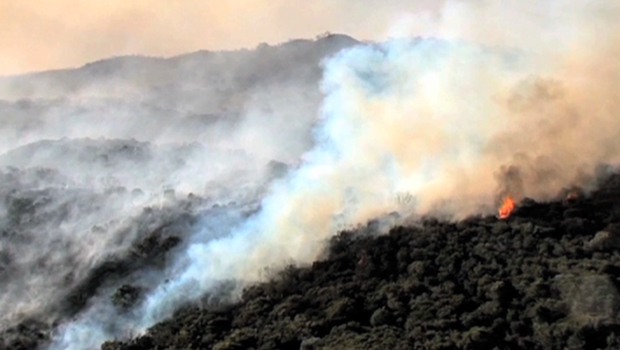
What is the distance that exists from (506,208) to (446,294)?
25116 mm

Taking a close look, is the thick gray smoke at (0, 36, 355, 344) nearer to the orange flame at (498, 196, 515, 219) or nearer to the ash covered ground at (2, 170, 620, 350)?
the ash covered ground at (2, 170, 620, 350)

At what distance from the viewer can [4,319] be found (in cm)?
11031

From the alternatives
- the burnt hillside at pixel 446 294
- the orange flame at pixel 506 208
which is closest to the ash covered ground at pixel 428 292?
the burnt hillside at pixel 446 294

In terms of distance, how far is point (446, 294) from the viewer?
10031 cm

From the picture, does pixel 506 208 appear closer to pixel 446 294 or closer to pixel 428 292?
pixel 428 292

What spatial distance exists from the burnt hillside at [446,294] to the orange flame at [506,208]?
4.27 ft

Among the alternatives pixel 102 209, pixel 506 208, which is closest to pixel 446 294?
pixel 506 208

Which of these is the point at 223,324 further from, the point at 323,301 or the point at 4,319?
the point at 4,319

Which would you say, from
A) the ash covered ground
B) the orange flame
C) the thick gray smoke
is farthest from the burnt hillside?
the thick gray smoke

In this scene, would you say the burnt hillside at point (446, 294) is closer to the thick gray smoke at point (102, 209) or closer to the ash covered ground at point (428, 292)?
the ash covered ground at point (428, 292)

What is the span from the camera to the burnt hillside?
90562mm

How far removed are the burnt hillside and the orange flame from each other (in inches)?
51.2

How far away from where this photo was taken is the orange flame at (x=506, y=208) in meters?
119

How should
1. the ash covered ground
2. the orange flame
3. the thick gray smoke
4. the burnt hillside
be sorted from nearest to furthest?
the burnt hillside < the ash covered ground < the thick gray smoke < the orange flame
